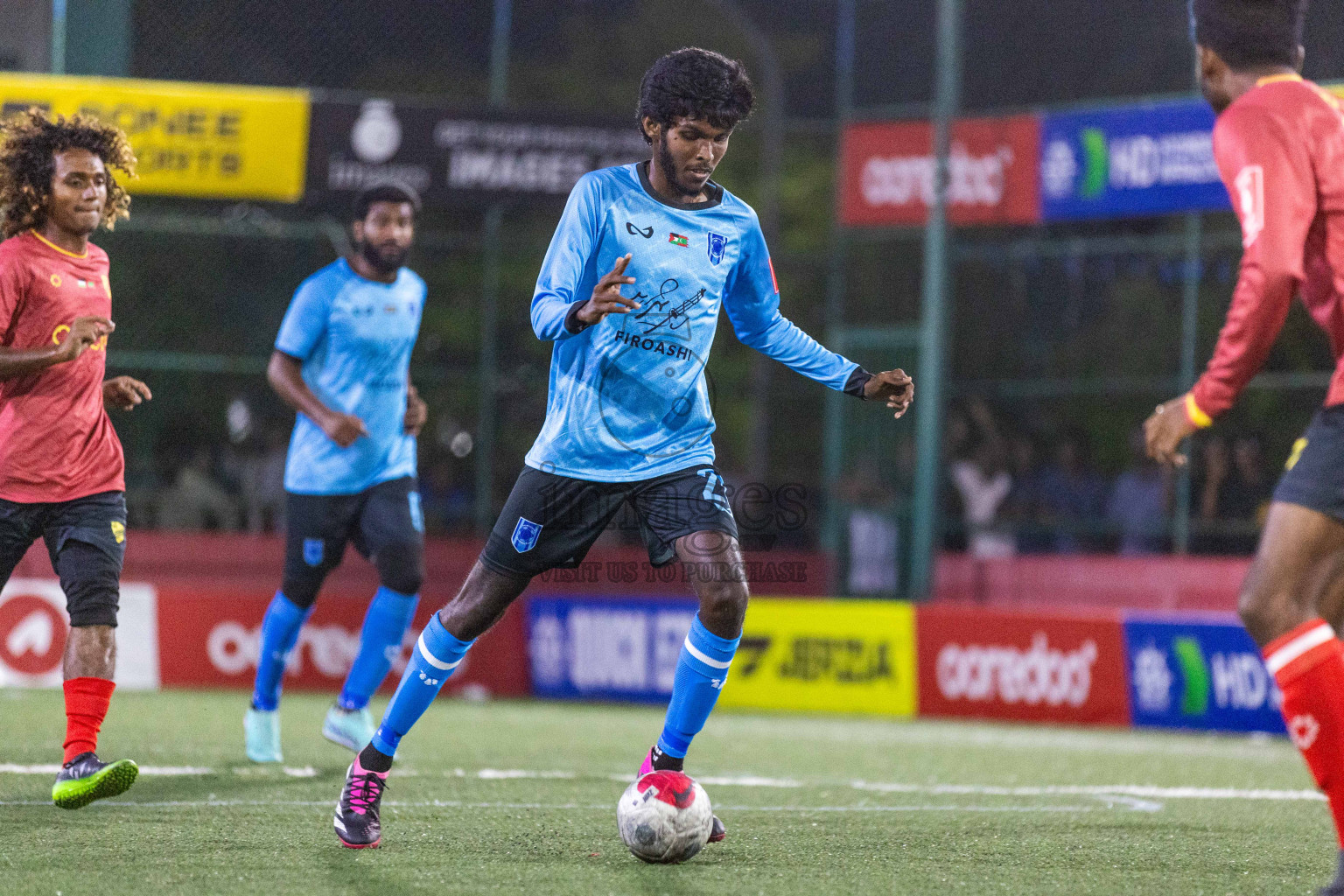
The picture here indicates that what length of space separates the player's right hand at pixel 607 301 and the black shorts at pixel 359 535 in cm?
346

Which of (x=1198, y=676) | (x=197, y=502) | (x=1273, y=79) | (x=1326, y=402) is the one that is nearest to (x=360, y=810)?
(x=1326, y=402)

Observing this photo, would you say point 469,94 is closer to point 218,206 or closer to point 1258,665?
point 218,206

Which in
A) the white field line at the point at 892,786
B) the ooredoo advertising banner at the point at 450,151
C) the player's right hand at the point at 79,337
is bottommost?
the white field line at the point at 892,786

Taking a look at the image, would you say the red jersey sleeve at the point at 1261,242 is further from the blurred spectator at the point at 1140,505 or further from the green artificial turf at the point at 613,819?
the blurred spectator at the point at 1140,505

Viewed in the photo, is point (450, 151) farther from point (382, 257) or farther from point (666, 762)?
point (666, 762)

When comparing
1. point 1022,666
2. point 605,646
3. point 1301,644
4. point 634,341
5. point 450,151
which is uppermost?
point 450,151

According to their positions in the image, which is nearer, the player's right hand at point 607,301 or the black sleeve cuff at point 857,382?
the player's right hand at point 607,301

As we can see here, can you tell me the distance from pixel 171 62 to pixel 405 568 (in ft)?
31.6

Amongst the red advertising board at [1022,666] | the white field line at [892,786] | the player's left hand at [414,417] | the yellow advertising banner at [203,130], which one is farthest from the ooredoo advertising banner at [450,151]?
the white field line at [892,786]

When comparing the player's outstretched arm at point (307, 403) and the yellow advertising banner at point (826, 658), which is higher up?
the player's outstretched arm at point (307, 403)

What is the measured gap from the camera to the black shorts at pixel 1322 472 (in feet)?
14.7

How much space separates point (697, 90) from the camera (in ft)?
18.1

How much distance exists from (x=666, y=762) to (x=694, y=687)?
276mm

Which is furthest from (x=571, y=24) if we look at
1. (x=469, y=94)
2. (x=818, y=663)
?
(x=818, y=663)
